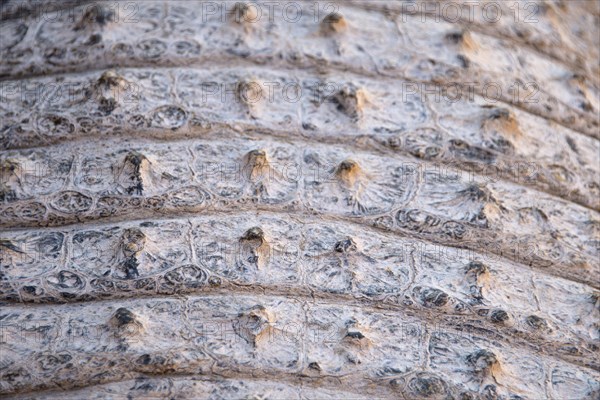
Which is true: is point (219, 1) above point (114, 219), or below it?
above

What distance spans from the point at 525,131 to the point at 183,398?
65.5 inches

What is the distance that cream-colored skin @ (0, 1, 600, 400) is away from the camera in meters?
3.31

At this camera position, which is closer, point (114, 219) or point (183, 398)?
point (183, 398)

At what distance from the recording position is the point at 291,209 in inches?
144

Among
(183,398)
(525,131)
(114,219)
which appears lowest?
(183,398)

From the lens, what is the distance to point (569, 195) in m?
4.06

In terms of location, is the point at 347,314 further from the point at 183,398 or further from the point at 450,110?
the point at 450,110

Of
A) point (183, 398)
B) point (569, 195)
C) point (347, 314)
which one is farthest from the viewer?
point (569, 195)

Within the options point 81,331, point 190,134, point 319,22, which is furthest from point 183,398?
point 319,22

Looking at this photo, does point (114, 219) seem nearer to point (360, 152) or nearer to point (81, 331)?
point (81, 331)

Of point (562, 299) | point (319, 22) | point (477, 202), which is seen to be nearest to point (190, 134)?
point (319, 22)

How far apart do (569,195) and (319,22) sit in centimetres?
107

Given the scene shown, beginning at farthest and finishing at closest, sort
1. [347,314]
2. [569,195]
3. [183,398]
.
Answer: [569,195] → [347,314] → [183,398]

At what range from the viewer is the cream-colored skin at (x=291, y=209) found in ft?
10.9
